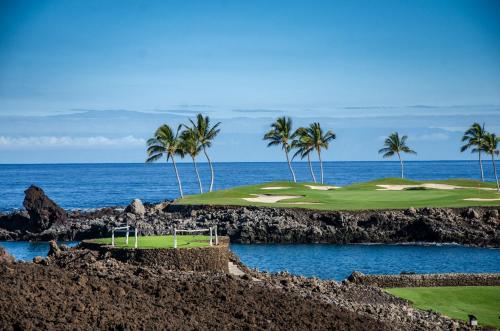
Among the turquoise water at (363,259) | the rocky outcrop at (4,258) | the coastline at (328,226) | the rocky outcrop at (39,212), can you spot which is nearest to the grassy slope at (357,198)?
the coastline at (328,226)

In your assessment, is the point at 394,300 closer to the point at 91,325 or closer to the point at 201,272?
the point at 201,272

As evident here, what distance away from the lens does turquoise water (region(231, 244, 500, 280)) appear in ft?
147

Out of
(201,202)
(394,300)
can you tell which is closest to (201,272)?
(394,300)

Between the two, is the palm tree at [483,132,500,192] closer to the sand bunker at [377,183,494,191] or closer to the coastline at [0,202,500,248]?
the sand bunker at [377,183,494,191]

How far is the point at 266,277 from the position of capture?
100.0ft

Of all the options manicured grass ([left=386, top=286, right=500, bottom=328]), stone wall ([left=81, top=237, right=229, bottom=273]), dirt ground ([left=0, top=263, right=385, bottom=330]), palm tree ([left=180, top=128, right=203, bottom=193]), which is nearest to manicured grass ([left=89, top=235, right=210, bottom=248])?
stone wall ([left=81, top=237, right=229, bottom=273])

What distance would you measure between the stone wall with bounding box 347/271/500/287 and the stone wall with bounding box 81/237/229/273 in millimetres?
7792

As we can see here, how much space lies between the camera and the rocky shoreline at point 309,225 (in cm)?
5828

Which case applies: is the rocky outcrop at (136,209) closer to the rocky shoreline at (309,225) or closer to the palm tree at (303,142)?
the rocky shoreline at (309,225)

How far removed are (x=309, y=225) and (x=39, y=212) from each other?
908 inches

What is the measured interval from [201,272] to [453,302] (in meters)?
9.91

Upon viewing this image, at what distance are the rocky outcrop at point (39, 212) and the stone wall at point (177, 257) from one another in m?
38.5

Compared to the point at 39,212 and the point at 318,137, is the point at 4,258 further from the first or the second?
the point at 318,137

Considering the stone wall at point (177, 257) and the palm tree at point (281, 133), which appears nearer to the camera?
the stone wall at point (177, 257)
